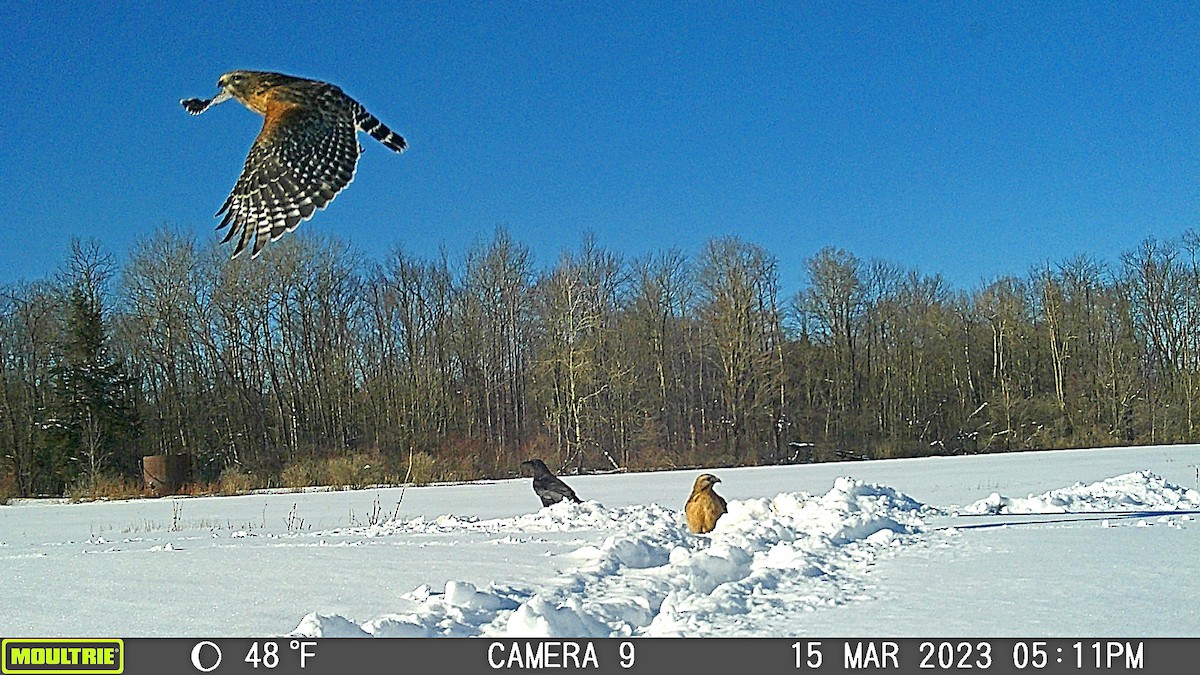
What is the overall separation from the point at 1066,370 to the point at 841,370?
901 centimetres

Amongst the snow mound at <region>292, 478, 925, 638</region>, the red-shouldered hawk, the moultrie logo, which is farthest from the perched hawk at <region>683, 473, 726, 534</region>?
the red-shouldered hawk

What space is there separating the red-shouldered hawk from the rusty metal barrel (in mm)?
23285

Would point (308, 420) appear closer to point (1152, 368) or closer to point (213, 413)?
point (213, 413)

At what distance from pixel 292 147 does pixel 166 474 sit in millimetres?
23886

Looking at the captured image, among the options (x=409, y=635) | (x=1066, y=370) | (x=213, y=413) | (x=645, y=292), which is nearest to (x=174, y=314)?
(x=213, y=413)

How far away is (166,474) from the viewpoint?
24.6 m

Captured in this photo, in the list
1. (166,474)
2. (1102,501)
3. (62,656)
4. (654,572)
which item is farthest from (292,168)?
A: (166,474)

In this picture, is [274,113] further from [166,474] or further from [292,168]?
[166,474]

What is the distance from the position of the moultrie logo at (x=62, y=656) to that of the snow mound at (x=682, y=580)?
0.89 meters

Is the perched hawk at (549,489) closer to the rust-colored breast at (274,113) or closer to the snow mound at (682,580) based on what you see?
the snow mound at (682,580)

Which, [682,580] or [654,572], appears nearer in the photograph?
[682,580]

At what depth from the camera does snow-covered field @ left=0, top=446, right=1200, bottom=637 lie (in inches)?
201

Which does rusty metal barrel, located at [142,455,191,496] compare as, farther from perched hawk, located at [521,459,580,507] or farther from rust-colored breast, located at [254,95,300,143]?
rust-colored breast, located at [254,95,300,143]

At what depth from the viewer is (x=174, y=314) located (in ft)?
66.9
